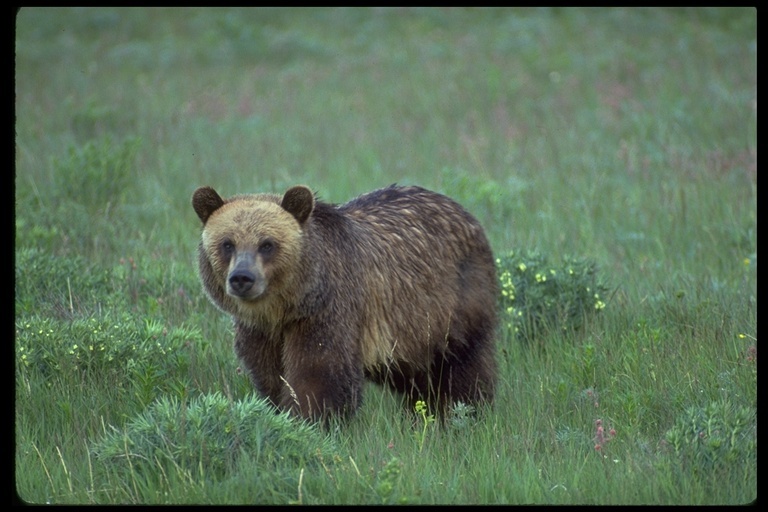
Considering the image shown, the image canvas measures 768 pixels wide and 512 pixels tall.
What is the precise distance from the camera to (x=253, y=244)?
555 cm

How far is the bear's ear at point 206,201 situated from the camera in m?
5.72

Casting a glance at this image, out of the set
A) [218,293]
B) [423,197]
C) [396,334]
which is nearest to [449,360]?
[396,334]

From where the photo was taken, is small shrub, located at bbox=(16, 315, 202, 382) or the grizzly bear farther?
small shrub, located at bbox=(16, 315, 202, 382)

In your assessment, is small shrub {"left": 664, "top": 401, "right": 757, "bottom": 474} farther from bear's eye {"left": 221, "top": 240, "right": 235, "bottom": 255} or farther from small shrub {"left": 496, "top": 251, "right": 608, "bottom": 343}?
bear's eye {"left": 221, "top": 240, "right": 235, "bottom": 255}

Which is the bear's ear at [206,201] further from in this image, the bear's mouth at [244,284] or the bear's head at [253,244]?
the bear's mouth at [244,284]

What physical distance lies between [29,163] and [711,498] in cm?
1020

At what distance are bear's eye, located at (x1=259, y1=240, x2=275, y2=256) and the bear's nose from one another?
0.23 m

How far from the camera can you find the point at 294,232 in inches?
224

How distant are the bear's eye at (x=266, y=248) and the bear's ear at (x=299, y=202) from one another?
248 millimetres

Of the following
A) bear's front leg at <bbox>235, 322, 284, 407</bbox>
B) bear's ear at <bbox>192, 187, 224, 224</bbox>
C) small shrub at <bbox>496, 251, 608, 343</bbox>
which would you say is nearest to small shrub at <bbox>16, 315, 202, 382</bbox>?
bear's front leg at <bbox>235, 322, 284, 407</bbox>

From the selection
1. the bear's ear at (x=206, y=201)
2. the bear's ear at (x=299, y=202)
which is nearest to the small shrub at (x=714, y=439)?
the bear's ear at (x=299, y=202)

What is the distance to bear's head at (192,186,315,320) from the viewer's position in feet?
18.2

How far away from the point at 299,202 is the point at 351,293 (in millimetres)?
624

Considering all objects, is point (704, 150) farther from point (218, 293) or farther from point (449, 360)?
point (218, 293)
